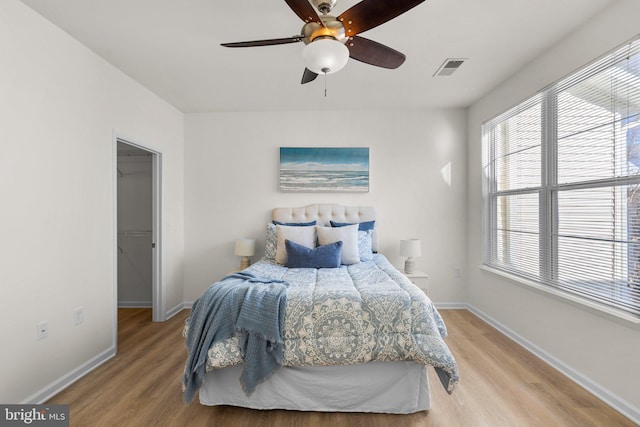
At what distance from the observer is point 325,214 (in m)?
4.22

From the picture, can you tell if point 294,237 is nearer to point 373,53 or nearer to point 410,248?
point 410,248

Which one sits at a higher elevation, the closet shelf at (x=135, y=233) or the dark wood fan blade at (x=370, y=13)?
the dark wood fan blade at (x=370, y=13)

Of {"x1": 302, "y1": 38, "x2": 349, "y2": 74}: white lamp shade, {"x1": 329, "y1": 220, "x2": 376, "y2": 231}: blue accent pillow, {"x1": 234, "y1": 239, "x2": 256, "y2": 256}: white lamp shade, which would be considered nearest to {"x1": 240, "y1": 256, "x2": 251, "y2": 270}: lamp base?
{"x1": 234, "y1": 239, "x2": 256, "y2": 256}: white lamp shade

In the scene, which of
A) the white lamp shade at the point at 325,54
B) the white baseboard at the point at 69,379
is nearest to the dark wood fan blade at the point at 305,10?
the white lamp shade at the point at 325,54

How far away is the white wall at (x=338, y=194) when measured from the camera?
4.30 metres

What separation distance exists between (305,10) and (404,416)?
245cm

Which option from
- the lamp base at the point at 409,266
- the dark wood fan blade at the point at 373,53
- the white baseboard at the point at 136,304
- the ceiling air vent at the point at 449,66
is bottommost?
the white baseboard at the point at 136,304

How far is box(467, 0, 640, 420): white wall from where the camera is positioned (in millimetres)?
2037

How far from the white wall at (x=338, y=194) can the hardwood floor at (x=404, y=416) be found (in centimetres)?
149

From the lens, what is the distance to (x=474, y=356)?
284 cm

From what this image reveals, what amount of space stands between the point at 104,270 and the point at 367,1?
2.93m

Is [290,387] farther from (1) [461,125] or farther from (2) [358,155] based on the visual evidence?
(1) [461,125]

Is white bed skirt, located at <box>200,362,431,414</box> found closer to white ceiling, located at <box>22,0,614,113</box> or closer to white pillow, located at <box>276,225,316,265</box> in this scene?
white pillow, located at <box>276,225,316,265</box>

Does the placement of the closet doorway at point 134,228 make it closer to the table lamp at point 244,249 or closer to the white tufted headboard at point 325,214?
the table lamp at point 244,249
